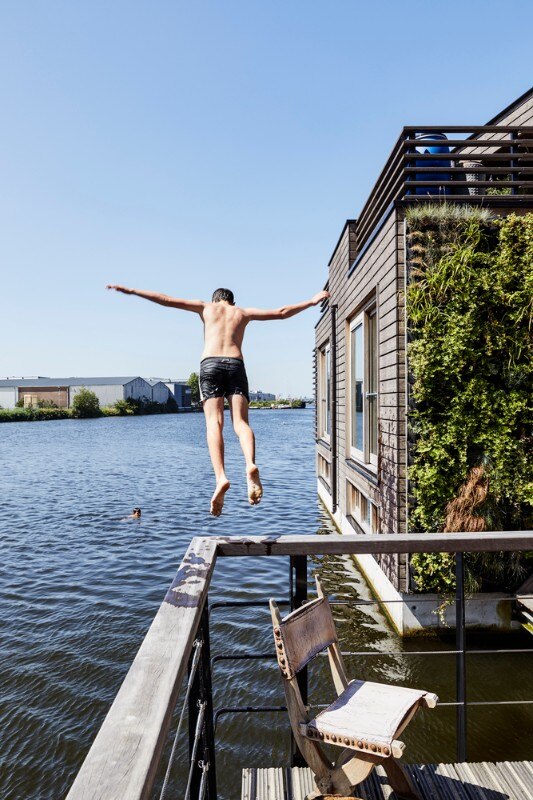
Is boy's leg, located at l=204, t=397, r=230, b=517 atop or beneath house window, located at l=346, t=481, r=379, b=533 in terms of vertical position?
atop

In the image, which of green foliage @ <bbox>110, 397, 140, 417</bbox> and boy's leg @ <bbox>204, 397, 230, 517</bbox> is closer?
boy's leg @ <bbox>204, 397, 230, 517</bbox>

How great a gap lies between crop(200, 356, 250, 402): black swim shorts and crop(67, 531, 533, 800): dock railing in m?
0.77

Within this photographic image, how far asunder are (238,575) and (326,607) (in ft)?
32.1

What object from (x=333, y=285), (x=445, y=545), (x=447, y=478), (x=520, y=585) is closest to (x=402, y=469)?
(x=447, y=478)

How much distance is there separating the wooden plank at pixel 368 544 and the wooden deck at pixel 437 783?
1214mm

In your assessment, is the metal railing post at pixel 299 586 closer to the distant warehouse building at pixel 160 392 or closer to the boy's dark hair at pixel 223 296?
the boy's dark hair at pixel 223 296

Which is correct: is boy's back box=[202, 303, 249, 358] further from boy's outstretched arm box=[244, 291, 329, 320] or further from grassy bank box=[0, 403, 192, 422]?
grassy bank box=[0, 403, 192, 422]

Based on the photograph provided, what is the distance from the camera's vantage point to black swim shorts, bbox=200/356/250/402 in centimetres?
289

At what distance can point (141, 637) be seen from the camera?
9141mm

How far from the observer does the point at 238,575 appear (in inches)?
475

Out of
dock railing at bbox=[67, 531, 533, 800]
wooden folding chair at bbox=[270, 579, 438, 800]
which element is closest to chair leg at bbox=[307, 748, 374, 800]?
wooden folding chair at bbox=[270, 579, 438, 800]

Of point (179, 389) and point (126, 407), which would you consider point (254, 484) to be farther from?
point (179, 389)

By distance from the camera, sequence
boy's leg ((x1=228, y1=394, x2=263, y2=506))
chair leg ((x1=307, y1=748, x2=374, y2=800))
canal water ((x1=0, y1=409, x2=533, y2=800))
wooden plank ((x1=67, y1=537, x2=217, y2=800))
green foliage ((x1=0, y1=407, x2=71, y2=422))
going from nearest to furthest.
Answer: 1. wooden plank ((x1=67, y1=537, x2=217, y2=800))
2. chair leg ((x1=307, y1=748, x2=374, y2=800))
3. boy's leg ((x1=228, y1=394, x2=263, y2=506))
4. canal water ((x1=0, y1=409, x2=533, y2=800))
5. green foliage ((x1=0, y1=407, x2=71, y2=422))

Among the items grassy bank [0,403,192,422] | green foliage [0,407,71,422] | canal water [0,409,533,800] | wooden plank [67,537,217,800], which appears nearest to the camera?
wooden plank [67,537,217,800]
